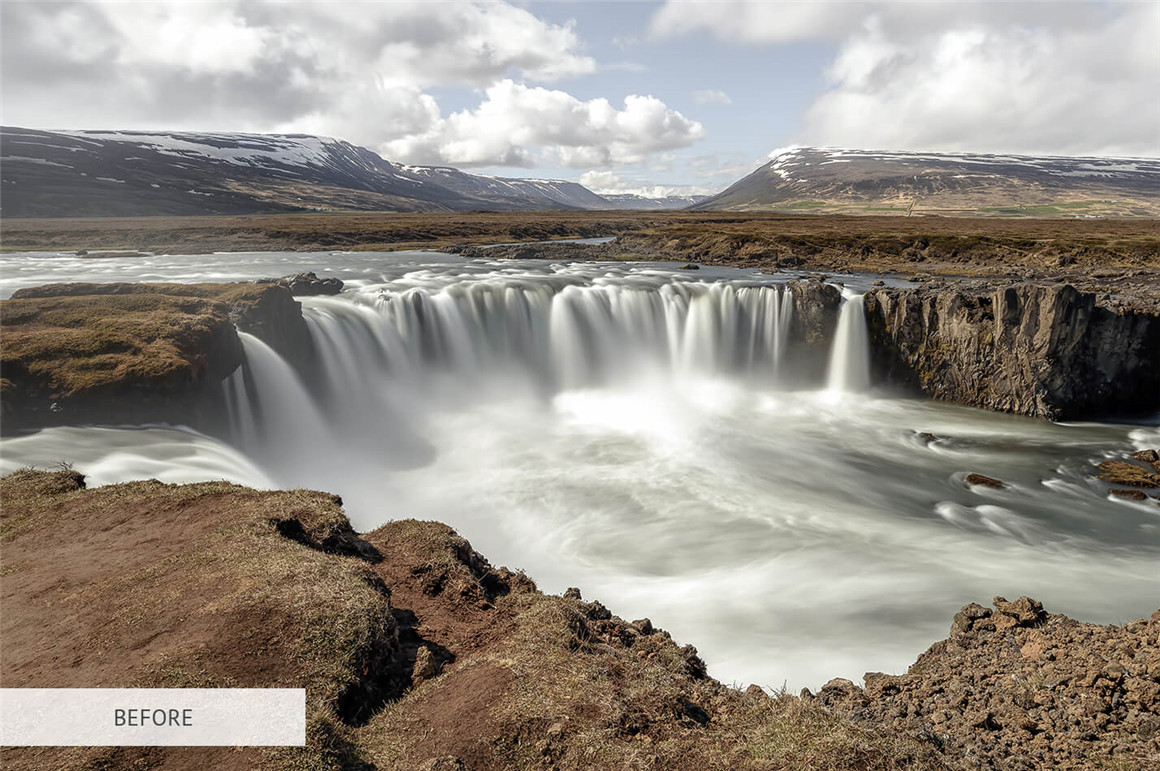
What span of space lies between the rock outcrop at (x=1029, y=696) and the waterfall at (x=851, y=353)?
25.0m

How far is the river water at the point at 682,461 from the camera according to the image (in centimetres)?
1616

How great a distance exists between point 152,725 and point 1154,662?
1418cm

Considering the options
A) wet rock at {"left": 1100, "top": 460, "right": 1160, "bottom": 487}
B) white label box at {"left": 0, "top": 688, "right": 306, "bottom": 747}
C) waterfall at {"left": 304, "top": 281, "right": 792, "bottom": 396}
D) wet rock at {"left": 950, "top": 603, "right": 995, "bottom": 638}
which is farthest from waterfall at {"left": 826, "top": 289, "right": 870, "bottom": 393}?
white label box at {"left": 0, "top": 688, "right": 306, "bottom": 747}

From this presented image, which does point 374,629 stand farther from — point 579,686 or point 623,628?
point 623,628

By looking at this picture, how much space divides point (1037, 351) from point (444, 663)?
34.7 metres

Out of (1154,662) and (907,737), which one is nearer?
(907,737)

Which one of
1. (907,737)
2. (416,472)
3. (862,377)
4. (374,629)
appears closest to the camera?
(907,737)

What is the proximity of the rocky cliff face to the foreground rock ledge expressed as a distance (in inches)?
949

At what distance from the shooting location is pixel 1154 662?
9062mm

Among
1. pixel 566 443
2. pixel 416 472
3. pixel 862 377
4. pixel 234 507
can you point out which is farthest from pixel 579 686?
pixel 862 377

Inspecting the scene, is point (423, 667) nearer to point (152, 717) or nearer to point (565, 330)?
point (152, 717)

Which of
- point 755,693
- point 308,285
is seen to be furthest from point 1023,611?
point 308,285

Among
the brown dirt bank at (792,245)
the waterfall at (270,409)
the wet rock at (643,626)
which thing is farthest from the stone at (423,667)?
the brown dirt bank at (792,245)

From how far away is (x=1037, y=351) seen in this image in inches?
1203
